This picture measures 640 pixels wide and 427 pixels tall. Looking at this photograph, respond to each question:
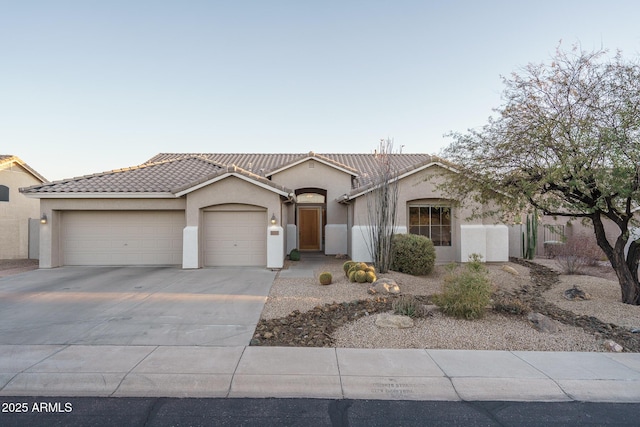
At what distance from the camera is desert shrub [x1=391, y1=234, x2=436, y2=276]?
1217 cm

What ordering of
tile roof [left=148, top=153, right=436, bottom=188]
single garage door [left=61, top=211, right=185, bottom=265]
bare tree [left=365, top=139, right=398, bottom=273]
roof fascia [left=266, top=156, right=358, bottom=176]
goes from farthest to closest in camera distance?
1. tile roof [left=148, top=153, right=436, bottom=188]
2. roof fascia [left=266, top=156, right=358, bottom=176]
3. single garage door [left=61, top=211, right=185, bottom=265]
4. bare tree [left=365, top=139, right=398, bottom=273]

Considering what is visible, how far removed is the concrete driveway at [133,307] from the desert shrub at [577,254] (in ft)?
32.7

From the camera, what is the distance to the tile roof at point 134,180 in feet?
46.6

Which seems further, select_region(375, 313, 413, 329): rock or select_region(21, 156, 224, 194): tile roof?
select_region(21, 156, 224, 194): tile roof

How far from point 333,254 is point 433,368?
14.0 metres

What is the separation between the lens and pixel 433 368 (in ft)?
16.7

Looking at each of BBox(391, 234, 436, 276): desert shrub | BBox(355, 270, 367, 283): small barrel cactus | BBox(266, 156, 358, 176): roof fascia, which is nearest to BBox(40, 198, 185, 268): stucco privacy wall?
BBox(266, 156, 358, 176): roof fascia

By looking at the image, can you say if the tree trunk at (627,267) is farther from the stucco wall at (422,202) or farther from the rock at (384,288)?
the stucco wall at (422,202)

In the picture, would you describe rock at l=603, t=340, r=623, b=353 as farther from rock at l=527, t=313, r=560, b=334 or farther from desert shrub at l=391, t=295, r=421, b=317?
desert shrub at l=391, t=295, r=421, b=317

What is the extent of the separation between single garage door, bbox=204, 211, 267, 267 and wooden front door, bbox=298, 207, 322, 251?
21.9 ft

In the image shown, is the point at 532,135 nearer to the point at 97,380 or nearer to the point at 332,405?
the point at 332,405

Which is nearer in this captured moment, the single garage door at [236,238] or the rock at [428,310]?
the rock at [428,310]

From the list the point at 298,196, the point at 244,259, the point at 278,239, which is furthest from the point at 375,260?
the point at 298,196

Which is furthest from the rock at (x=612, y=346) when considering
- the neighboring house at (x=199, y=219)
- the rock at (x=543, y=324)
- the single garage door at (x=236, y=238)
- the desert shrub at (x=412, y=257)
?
the single garage door at (x=236, y=238)
